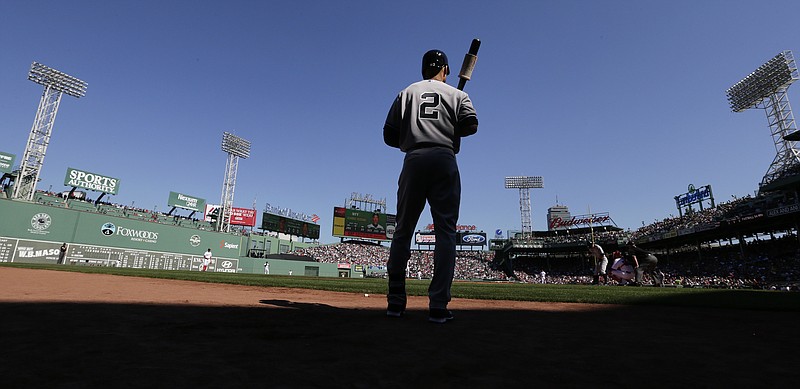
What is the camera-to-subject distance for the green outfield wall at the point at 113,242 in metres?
29.8

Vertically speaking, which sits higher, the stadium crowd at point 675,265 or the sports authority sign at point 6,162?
the sports authority sign at point 6,162

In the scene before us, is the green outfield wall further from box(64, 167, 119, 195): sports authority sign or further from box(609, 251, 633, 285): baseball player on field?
box(609, 251, 633, 285): baseball player on field

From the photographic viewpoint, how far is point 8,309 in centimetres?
229

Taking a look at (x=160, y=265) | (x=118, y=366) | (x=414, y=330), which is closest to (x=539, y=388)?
(x=414, y=330)

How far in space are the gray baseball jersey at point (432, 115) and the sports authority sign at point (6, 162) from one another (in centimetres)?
4683

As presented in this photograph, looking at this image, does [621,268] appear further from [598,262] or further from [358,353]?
[358,353]

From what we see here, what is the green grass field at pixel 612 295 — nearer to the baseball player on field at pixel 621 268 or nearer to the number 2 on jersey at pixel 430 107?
the number 2 on jersey at pixel 430 107

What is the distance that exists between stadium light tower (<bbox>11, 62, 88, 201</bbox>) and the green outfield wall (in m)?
2.56

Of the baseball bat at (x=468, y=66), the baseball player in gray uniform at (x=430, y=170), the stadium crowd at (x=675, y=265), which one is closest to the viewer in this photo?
the baseball player in gray uniform at (x=430, y=170)

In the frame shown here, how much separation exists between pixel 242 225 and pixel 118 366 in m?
56.6

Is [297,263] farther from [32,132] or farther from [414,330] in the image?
[414,330]

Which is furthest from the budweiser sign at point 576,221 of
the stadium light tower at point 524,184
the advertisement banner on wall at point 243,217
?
the advertisement banner on wall at point 243,217

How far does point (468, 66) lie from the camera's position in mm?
3855

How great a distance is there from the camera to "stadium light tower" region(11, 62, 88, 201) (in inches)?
1248
